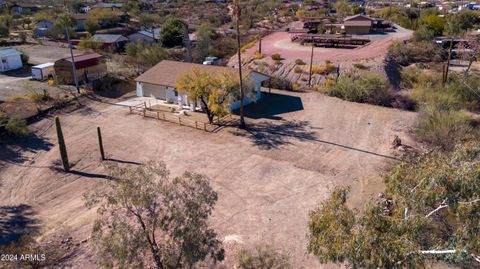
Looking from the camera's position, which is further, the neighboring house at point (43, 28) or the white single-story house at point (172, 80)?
the neighboring house at point (43, 28)

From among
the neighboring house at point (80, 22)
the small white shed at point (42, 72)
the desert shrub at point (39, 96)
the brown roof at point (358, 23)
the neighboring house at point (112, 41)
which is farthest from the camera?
the neighboring house at point (80, 22)

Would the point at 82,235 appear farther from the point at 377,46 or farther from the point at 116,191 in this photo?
the point at 377,46

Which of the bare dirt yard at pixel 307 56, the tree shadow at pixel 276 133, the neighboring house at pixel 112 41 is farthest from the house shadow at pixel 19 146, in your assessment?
the neighboring house at pixel 112 41

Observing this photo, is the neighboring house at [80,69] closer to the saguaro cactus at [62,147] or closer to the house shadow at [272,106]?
the house shadow at [272,106]

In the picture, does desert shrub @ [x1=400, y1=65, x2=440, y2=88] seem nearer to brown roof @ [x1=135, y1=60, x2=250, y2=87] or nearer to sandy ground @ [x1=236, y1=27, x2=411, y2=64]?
sandy ground @ [x1=236, y1=27, x2=411, y2=64]

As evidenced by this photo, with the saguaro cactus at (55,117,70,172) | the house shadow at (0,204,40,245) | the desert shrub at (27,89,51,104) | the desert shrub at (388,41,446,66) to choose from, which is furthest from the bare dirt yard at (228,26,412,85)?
the house shadow at (0,204,40,245)

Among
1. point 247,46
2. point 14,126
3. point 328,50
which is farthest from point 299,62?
point 14,126

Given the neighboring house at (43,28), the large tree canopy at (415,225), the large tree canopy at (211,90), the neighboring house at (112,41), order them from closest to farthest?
1. the large tree canopy at (415,225)
2. the large tree canopy at (211,90)
3. the neighboring house at (112,41)
4. the neighboring house at (43,28)
